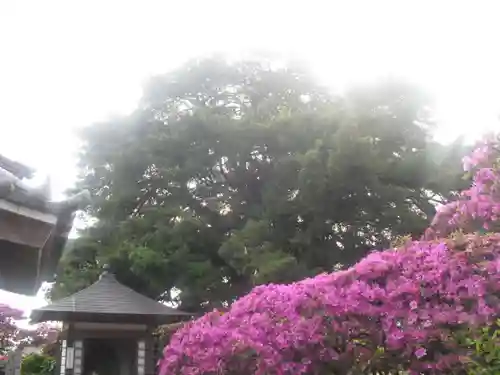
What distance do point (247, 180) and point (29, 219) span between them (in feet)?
39.0

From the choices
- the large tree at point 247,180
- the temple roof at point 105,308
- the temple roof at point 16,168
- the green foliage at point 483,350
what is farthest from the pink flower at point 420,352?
the large tree at point 247,180

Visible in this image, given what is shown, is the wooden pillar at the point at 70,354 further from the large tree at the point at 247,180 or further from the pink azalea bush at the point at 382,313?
the pink azalea bush at the point at 382,313

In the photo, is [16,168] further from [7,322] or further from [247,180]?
[7,322]

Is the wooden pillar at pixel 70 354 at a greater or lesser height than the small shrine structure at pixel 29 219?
greater

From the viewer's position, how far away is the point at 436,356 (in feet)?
11.9

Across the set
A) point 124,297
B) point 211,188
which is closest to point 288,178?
point 211,188

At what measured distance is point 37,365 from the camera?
54.7 feet

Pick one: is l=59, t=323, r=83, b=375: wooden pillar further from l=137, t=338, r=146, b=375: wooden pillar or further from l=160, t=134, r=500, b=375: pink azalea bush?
l=160, t=134, r=500, b=375: pink azalea bush

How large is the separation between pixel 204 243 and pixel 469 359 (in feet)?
33.7

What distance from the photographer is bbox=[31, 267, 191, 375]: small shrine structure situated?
9977 millimetres

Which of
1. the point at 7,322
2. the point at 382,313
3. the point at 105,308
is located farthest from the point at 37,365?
the point at 382,313

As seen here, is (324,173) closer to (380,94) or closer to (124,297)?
(380,94)

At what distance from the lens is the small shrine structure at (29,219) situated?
2053 millimetres

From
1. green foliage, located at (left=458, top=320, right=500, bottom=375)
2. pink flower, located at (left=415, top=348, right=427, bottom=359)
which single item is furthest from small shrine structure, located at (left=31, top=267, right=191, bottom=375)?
green foliage, located at (left=458, top=320, right=500, bottom=375)
